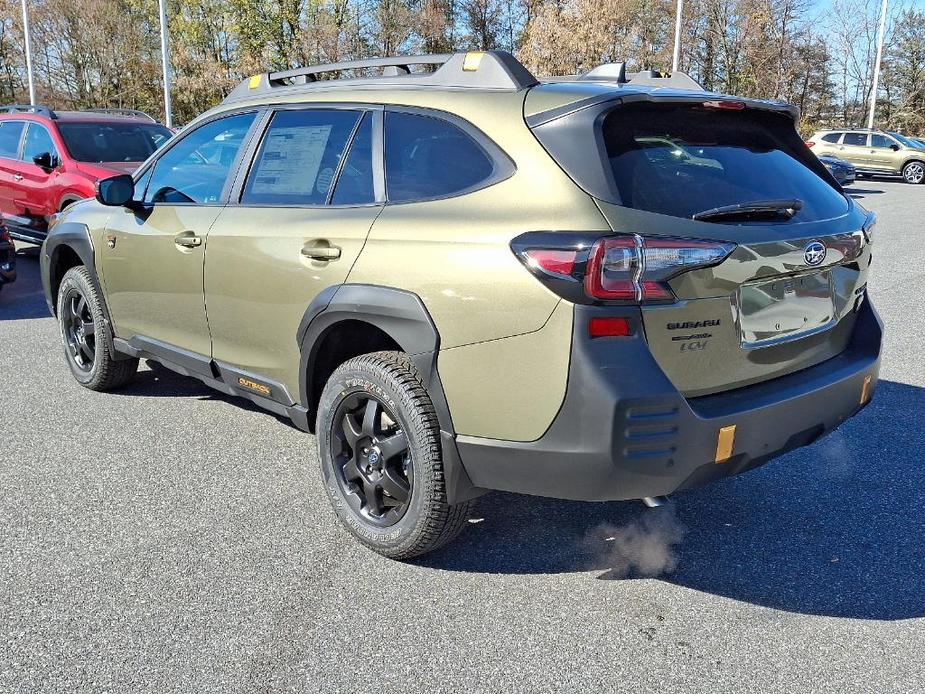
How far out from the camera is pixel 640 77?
3.64m

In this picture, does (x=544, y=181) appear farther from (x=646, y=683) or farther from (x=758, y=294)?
(x=646, y=683)

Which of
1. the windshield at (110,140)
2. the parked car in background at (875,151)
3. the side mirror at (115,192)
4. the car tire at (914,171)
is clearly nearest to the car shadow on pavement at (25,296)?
the windshield at (110,140)

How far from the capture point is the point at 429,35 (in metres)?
40.2

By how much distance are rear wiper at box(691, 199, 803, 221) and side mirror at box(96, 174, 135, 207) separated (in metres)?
2.99

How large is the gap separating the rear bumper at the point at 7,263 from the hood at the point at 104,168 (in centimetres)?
146

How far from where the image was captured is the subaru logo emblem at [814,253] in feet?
9.31

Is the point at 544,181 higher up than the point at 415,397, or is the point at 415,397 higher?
the point at 544,181

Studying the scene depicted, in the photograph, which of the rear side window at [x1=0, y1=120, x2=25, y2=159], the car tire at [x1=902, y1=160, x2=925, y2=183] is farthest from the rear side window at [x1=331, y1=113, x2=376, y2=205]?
the car tire at [x1=902, y1=160, x2=925, y2=183]

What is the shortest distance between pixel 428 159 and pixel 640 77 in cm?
116

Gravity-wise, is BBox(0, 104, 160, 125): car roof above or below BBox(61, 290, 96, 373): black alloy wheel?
above

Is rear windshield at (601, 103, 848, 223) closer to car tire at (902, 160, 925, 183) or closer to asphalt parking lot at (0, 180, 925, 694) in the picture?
asphalt parking lot at (0, 180, 925, 694)

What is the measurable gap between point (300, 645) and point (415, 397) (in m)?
0.88

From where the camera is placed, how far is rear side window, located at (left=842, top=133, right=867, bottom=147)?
29.0 metres

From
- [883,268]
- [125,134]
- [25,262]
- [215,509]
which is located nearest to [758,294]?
[215,509]
